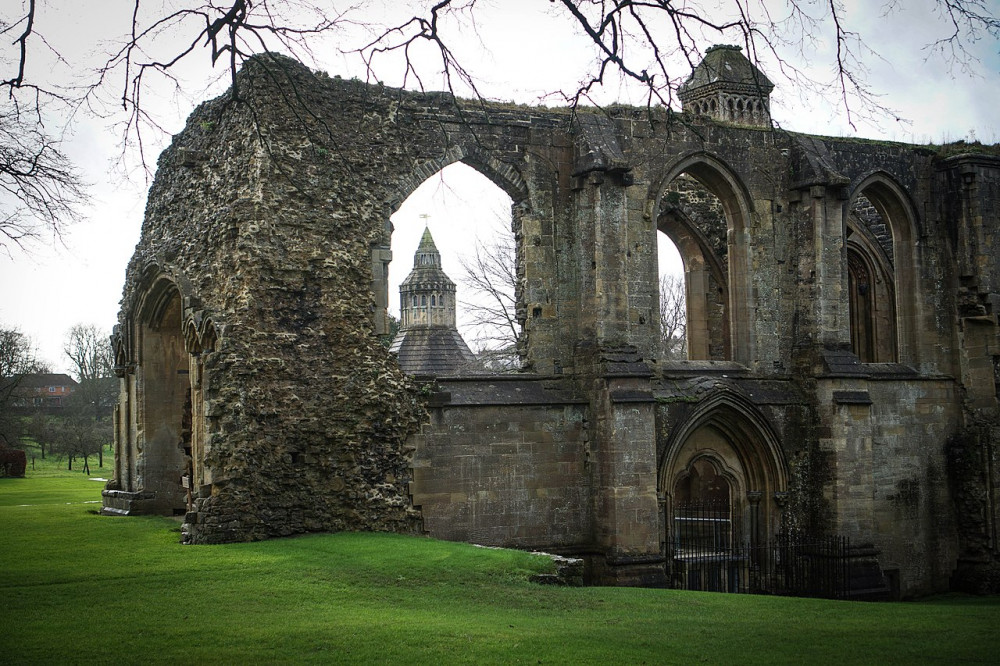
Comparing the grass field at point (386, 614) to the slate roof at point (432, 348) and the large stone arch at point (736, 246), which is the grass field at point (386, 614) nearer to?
the large stone arch at point (736, 246)

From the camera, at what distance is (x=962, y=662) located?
8547 millimetres

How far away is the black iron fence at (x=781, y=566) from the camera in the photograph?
16203 mm

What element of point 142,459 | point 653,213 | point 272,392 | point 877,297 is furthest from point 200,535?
point 877,297

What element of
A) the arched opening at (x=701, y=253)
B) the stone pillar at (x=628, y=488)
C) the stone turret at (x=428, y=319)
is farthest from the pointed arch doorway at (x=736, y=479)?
the stone turret at (x=428, y=319)

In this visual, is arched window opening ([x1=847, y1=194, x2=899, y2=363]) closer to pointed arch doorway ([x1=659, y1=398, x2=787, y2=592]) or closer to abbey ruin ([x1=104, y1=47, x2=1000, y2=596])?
abbey ruin ([x1=104, y1=47, x2=1000, y2=596])

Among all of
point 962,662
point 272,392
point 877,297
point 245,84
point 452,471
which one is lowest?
point 962,662

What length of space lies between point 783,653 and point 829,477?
8733 millimetres

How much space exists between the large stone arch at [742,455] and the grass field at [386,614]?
4324mm

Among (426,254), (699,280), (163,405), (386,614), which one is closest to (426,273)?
(426,254)

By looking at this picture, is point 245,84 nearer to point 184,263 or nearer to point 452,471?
point 184,263

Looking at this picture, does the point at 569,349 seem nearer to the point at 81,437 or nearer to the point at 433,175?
the point at 433,175

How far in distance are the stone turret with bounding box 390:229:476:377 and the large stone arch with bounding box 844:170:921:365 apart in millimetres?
23179

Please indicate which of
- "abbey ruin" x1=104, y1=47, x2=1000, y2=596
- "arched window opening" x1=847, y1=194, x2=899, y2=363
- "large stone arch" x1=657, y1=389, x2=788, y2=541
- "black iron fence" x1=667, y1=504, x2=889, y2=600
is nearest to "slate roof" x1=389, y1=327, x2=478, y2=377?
"arched window opening" x1=847, y1=194, x2=899, y2=363

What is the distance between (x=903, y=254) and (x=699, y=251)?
3.53m
